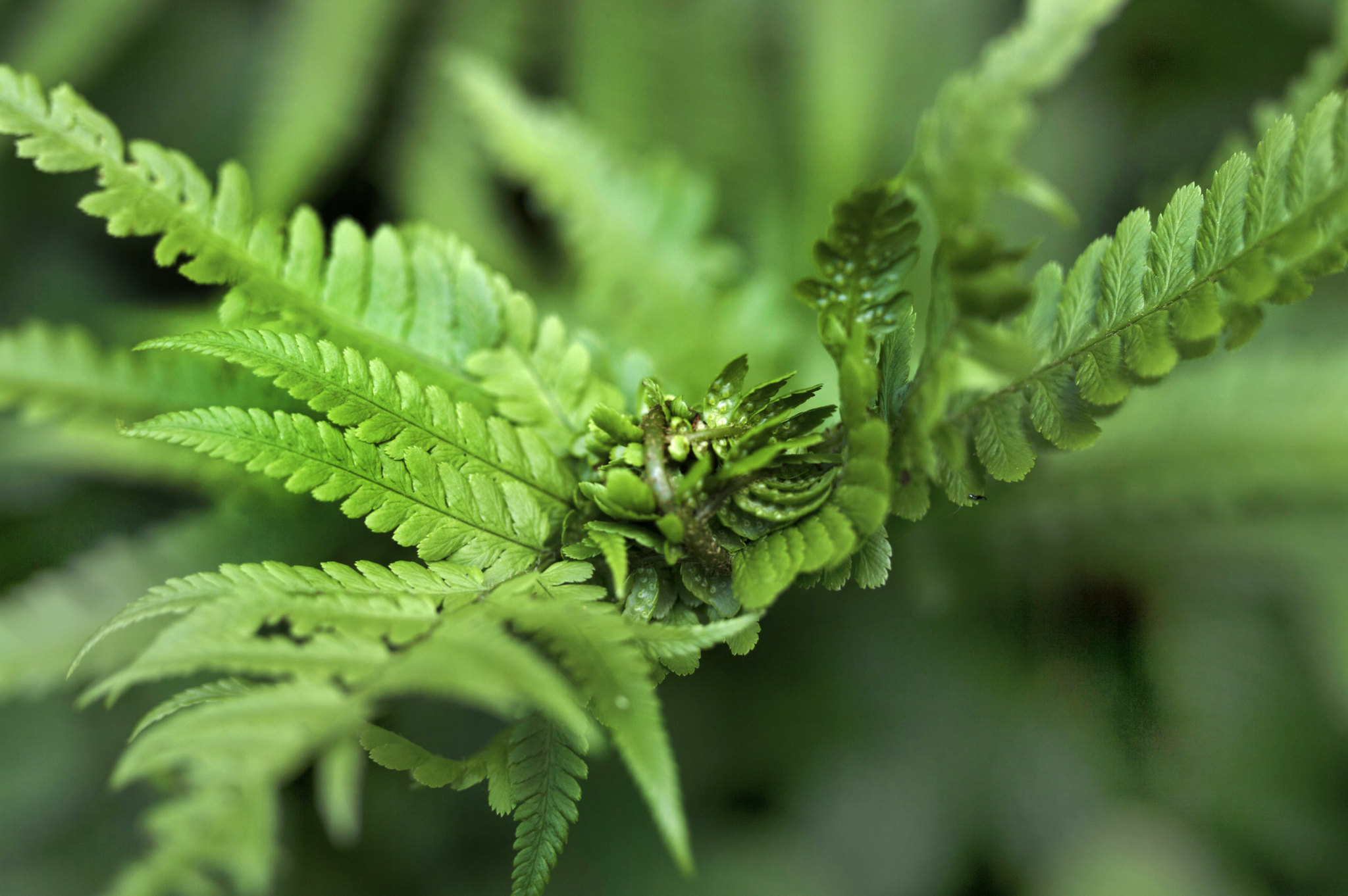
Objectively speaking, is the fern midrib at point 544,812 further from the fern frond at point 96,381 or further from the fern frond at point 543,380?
the fern frond at point 96,381

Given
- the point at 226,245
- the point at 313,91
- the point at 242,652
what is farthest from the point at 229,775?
the point at 313,91

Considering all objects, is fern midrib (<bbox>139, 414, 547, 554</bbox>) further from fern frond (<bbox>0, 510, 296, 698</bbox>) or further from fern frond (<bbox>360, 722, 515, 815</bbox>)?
fern frond (<bbox>0, 510, 296, 698</bbox>)

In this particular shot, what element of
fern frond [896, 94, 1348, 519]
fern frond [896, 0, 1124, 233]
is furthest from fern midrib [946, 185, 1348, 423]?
fern frond [896, 0, 1124, 233]

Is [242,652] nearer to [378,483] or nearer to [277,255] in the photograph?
[378,483]

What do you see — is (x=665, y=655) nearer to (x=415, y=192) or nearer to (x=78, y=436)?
(x=78, y=436)

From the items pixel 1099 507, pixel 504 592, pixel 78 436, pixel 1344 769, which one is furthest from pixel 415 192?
pixel 1344 769

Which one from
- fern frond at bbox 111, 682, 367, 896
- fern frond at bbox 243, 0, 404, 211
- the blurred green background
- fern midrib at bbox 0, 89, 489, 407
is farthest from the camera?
fern frond at bbox 243, 0, 404, 211
